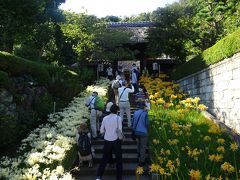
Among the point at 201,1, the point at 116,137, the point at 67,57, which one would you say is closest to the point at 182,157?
the point at 116,137

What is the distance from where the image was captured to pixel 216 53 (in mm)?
15680

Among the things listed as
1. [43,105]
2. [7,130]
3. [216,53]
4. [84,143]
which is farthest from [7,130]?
[216,53]

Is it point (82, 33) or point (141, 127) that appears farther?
point (82, 33)

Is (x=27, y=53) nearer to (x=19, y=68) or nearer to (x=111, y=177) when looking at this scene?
(x=19, y=68)

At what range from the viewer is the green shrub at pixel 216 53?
43.1ft

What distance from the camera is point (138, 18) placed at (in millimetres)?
68500

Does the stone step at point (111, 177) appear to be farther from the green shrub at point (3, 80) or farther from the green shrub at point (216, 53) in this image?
the green shrub at point (216, 53)

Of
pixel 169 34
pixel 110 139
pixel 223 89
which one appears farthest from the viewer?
pixel 169 34

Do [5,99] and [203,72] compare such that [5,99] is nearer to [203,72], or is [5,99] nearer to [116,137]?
[116,137]

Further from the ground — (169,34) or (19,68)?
(169,34)

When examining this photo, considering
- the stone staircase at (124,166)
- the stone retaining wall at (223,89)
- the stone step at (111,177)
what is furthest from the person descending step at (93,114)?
the stone retaining wall at (223,89)

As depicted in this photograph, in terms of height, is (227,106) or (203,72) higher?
(203,72)

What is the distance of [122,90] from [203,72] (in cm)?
592

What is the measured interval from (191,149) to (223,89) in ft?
15.0
